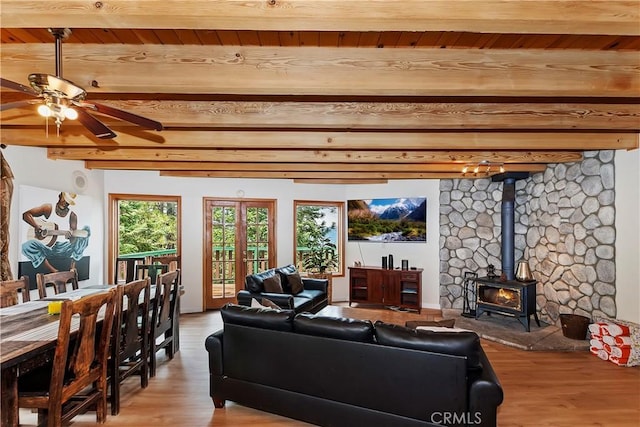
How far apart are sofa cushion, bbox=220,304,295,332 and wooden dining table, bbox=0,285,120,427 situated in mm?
1138

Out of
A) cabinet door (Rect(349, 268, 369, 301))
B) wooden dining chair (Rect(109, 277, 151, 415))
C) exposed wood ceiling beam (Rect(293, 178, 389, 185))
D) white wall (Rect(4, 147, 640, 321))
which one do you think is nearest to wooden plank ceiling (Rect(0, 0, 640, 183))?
white wall (Rect(4, 147, 640, 321))

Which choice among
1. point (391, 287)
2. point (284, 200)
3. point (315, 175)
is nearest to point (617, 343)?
point (391, 287)

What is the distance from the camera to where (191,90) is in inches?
91.4

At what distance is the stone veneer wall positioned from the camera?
4594 millimetres

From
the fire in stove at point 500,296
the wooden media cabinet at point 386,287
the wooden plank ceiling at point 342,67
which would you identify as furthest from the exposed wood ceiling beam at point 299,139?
the wooden media cabinet at point 386,287

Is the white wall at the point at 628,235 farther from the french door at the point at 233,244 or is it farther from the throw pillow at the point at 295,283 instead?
the french door at the point at 233,244

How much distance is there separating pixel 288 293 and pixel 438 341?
3701mm

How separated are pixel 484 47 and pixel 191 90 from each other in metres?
1.90

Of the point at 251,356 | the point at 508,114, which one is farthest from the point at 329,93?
the point at 251,356

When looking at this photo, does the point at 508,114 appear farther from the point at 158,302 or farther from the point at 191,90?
the point at 158,302

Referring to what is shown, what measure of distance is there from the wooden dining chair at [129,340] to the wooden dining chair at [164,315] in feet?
0.48

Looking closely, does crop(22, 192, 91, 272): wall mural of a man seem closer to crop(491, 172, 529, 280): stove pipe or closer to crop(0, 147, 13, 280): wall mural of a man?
crop(0, 147, 13, 280): wall mural of a man

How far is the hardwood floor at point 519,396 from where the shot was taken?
113 inches

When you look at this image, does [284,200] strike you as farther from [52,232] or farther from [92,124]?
[92,124]
